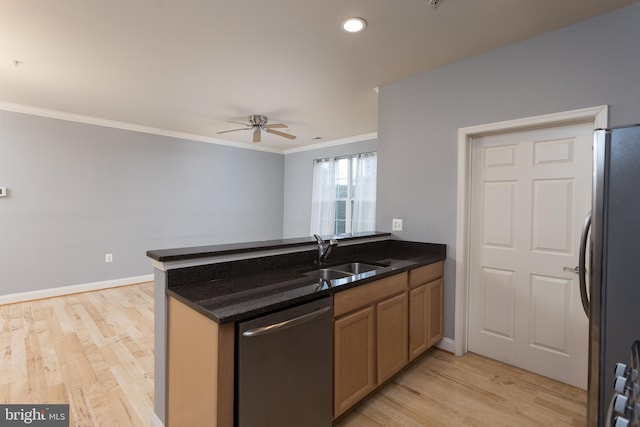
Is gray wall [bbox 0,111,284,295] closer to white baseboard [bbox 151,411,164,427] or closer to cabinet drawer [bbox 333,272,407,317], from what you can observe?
white baseboard [bbox 151,411,164,427]

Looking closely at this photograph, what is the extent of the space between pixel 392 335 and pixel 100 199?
4629mm

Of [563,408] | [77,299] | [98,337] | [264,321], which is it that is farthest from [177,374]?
[77,299]

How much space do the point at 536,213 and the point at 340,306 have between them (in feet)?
5.87

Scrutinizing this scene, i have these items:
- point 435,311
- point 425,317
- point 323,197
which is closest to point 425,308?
point 425,317

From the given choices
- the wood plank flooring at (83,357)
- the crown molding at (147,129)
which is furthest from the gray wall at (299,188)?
the wood plank flooring at (83,357)

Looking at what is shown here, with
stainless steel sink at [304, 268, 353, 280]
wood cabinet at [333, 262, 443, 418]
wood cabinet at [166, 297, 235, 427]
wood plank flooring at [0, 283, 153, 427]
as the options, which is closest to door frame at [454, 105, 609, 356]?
wood cabinet at [333, 262, 443, 418]

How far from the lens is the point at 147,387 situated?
2.21 m

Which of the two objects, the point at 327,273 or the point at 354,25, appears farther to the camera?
the point at 327,273

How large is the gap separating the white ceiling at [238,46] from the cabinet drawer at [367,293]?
5.95ft

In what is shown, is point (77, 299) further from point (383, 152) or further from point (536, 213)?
point (536, 213)

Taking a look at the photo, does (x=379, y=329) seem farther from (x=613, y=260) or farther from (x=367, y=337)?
(x=613, y=260)

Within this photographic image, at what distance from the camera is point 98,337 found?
301 cm

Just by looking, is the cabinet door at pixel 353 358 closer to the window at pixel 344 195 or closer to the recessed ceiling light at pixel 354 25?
the recessed ceiling light at pixel 354 25

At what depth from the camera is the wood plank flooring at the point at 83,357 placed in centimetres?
202
